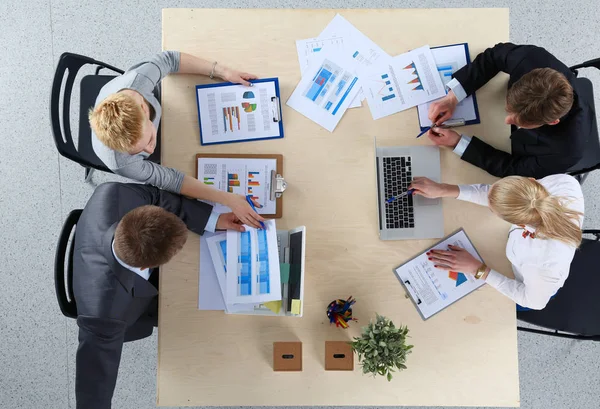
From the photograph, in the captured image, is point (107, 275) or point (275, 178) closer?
point (107, 275)

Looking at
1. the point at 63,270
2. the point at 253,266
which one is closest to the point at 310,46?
the point at 253,266

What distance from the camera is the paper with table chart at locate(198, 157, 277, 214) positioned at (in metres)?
1.69

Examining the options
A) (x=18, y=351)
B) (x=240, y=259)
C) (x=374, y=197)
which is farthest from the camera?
(x=18, y=351)

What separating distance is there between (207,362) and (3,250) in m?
1.54

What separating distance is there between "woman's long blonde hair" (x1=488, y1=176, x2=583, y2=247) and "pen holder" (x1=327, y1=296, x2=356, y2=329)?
62 centimetres

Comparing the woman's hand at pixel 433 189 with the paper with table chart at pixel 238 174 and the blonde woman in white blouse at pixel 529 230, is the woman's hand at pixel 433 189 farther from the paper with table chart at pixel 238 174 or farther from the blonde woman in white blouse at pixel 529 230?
the paper with table chart at pixel 238 174

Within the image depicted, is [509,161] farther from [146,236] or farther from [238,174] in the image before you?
[146,236]

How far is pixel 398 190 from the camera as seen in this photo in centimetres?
170

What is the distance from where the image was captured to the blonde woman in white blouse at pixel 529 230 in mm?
1426

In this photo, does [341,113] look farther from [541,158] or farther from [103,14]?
[103,14]

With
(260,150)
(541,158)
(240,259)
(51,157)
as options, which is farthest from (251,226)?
(51,157)

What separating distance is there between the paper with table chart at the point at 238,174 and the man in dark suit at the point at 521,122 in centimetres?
66

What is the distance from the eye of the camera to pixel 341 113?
172 cm

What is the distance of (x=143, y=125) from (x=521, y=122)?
4.31 ft
